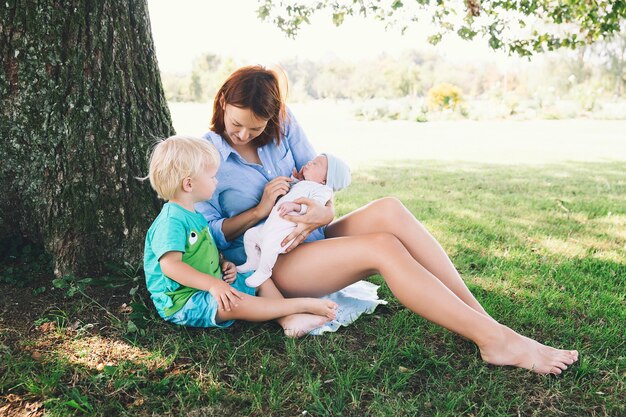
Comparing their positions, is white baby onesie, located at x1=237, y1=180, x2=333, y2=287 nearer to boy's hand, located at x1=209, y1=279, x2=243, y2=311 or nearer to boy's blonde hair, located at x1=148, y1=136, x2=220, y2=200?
boy's hand, located at x1=209, y1=279, x2=243, y2=311

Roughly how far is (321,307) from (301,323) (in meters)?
0.12

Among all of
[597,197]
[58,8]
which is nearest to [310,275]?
[58,8]

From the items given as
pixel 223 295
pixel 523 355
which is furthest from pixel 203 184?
pixel 523 355

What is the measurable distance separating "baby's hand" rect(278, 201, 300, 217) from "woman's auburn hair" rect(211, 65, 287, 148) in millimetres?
422

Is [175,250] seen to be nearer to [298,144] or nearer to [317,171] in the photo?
[317,171]

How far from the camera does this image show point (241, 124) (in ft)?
7.98

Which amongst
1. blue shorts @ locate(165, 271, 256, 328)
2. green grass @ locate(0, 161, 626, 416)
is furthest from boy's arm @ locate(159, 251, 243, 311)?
green grass @ locate(0, 161, 626, 416)

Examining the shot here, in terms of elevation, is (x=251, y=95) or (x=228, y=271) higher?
(x=251, y=95)

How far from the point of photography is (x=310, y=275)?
7.95 ft

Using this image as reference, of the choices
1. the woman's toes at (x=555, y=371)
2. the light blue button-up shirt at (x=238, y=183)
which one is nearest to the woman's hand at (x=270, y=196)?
the light blue button-up shirt at (x=238, y=183)

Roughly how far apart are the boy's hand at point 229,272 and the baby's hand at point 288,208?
0.36m

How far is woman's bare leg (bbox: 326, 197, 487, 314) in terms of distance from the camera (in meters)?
2.45

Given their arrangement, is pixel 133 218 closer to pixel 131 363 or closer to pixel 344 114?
pixel 131 363

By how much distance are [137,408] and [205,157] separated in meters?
1.04
